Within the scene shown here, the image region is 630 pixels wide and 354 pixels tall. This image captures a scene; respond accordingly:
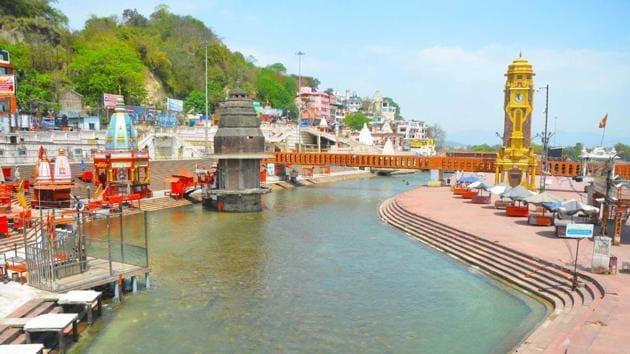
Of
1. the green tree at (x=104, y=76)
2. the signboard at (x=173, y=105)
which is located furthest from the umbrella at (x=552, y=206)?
the signboard at (x=173, y=105)

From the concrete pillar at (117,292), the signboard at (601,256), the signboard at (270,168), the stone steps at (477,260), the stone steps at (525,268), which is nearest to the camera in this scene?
the stone steps at (525,268)

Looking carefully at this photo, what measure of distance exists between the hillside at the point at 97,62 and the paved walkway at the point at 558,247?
116 ft

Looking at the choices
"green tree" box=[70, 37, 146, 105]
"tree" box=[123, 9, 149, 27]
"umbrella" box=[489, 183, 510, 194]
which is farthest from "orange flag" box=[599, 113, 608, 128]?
"tree" box=[123, 9, 149, 27]

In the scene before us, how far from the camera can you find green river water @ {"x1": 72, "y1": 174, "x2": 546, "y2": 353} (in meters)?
15.7

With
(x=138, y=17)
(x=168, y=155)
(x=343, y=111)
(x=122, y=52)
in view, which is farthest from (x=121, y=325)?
(x=343, y=111)

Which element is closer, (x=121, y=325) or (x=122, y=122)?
(x=121, y=325)

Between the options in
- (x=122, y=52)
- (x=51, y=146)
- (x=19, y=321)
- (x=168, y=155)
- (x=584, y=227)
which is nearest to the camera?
(x=19, y=321)

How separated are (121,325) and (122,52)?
65801 mm

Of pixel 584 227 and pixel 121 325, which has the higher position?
pixel 584 227

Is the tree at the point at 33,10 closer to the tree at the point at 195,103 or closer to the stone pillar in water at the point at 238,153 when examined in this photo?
the tree at the point at 195,103

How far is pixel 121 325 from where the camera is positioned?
16.8 meters

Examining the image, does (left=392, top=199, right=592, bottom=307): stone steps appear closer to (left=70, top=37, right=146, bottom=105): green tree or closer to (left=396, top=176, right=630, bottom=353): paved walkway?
(left=396, top=176, right=630, bottom=353): paved walkway

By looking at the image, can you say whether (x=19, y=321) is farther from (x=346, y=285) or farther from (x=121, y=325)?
(x=346, y=285)

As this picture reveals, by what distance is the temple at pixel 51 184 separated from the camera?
32.0m
